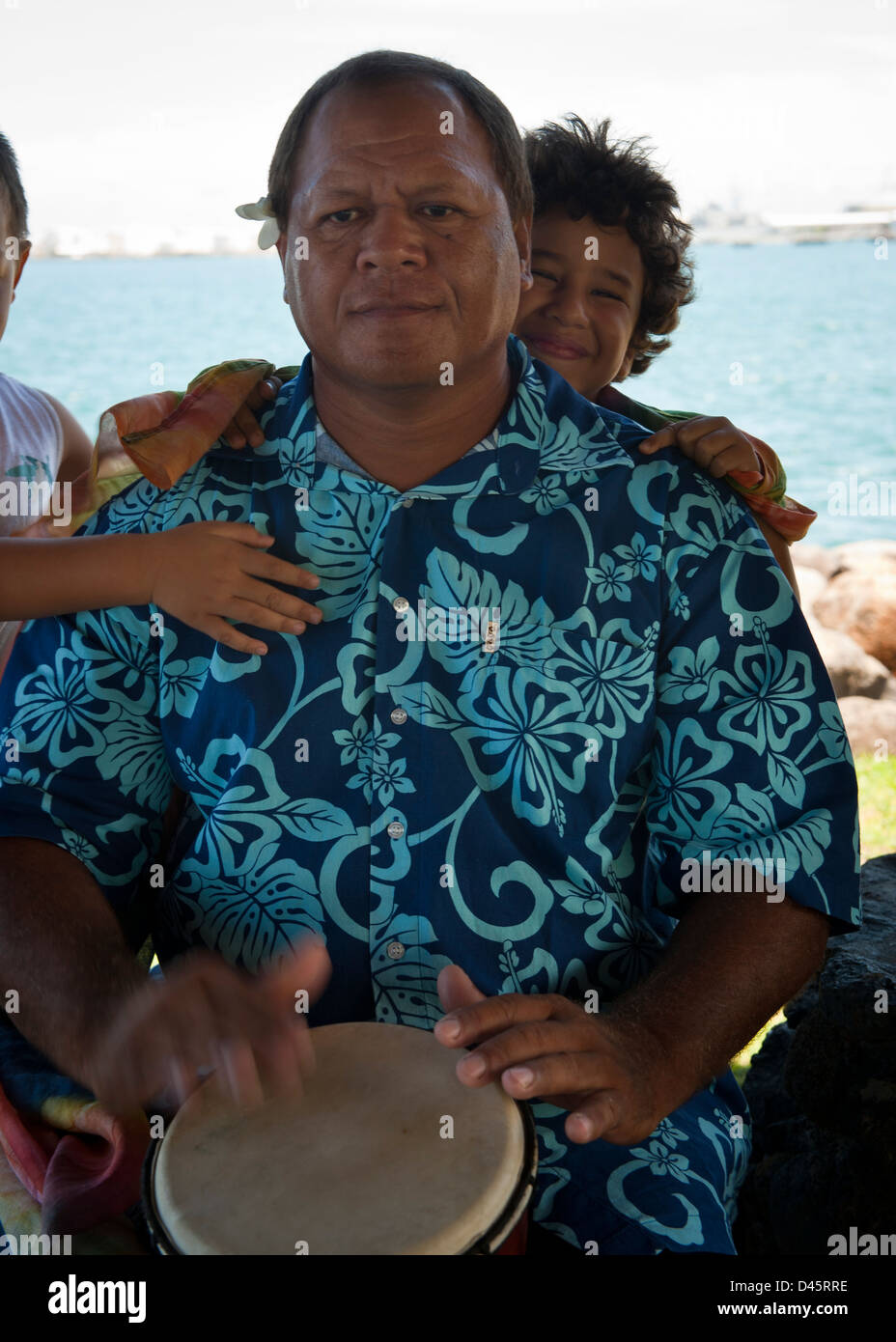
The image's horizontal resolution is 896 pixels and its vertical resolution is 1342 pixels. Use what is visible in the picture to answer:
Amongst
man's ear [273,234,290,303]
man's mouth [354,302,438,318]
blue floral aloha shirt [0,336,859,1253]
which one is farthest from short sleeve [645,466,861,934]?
man's ear [273,234,290,303]

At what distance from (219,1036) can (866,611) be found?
602cm

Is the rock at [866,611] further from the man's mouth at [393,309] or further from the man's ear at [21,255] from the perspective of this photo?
the man's mouth at [393,309]

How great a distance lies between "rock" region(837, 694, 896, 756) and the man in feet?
13.0

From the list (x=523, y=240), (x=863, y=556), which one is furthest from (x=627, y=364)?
(x=863, y=556)

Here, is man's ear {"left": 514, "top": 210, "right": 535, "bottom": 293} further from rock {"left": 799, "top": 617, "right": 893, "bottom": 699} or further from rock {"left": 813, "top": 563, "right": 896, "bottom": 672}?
rock {"left": 813, "top": 563, "right": 896, "bottom": 672}

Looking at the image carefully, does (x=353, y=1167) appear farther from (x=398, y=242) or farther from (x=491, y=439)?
(x=398, y=242)

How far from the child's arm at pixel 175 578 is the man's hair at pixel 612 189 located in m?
1.42

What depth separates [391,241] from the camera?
175 cm

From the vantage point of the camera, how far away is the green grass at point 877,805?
14.0 feet

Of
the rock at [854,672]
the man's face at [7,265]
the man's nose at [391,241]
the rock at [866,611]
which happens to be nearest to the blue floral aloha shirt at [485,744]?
the man's nose at [391,241]

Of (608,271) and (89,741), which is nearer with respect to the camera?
(89,741)

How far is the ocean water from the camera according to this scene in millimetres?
19656

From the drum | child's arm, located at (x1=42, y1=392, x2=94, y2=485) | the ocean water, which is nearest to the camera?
the drum
